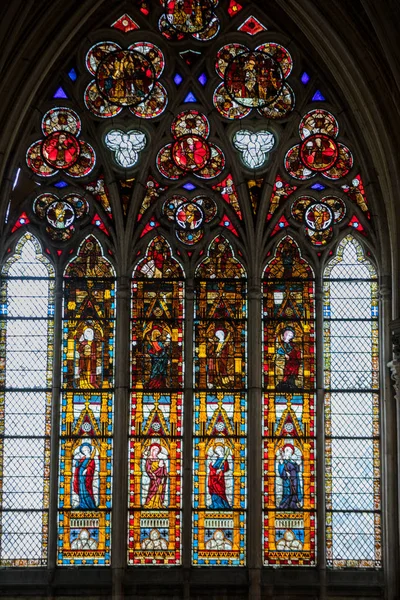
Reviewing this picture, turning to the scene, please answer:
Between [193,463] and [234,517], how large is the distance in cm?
87

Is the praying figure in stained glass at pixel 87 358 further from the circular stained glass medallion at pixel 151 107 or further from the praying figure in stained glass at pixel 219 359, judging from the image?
the circular stained glass medallion at pixel 151 107

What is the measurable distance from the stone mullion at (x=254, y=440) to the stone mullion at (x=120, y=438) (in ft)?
5.18

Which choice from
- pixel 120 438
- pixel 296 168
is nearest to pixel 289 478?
pixel 120 438

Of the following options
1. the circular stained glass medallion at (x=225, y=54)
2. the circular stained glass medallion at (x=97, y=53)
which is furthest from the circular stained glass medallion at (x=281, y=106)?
the circular stained glass medallion at (x=97, y=53)

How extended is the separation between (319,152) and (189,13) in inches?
104

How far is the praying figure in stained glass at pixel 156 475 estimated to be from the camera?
1961 centimetres

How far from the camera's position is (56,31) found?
20.0 m

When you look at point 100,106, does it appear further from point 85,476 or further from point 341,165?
point 85,476

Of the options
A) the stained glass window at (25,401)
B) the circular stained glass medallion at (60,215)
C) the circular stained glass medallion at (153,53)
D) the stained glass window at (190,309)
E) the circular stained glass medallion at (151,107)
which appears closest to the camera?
the stained glass window at (25,401)

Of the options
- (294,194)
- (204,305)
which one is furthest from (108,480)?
(294,194)

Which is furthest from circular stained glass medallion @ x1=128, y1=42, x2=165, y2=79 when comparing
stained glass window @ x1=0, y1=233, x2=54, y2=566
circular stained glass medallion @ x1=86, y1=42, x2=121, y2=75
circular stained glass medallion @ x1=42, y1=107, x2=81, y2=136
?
stained glass window @ x1=0, y1=233, x2=54, y2=566

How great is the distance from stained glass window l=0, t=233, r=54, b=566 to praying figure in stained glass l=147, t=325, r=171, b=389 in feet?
4.30

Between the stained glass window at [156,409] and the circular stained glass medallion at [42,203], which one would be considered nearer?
the stained glass window at [156,409]

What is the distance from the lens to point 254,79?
21.0m
